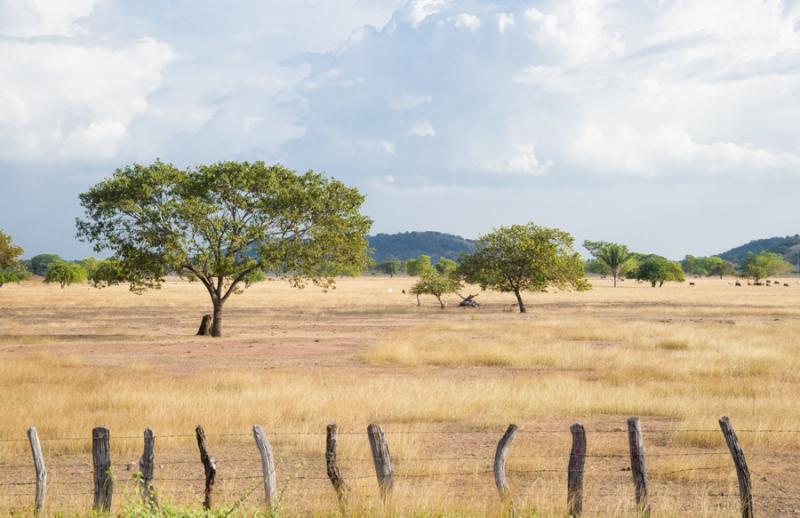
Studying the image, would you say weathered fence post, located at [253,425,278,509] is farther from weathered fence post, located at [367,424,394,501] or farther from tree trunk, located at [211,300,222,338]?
tree trunk, located at [211,300,222,338]

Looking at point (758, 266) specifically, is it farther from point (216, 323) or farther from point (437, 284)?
point (216, 323)

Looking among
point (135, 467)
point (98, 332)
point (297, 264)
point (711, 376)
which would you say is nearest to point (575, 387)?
point (711, 376)

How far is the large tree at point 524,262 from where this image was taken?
62688mm

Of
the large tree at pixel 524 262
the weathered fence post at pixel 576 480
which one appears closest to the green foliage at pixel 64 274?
the large tree at pixel 524 262

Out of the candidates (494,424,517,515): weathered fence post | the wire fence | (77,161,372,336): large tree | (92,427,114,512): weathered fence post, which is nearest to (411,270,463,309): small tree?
(77,161,372,336): large tree

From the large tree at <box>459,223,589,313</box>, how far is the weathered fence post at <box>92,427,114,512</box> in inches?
2139

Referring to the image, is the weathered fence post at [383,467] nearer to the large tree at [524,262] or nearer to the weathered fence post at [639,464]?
the weathered fence post at [639,464]

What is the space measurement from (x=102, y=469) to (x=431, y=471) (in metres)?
5.63

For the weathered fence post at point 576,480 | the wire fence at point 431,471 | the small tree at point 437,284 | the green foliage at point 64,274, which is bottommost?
the wire fence at point 431,471

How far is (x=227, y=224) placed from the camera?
135 feet

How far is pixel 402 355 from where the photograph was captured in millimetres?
31203

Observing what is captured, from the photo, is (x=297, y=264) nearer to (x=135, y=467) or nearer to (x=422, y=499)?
(x=135, y=467)

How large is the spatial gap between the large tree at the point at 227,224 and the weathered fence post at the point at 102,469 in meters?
30.3

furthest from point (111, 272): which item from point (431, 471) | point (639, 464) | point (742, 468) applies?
point (742, 468)
